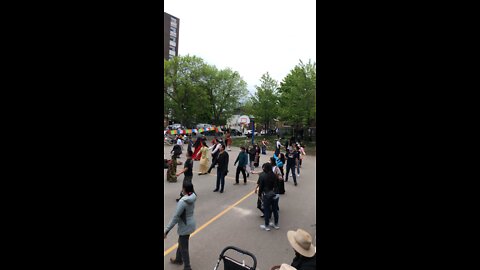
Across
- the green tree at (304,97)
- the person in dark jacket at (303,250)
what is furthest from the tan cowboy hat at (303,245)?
the green tree at (304,97)

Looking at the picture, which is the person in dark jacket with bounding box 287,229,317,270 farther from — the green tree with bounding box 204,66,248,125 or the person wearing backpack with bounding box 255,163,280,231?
the green tree with bounding box 204,66,248,125

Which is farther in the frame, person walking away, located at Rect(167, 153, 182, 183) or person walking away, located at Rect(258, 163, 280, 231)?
person walking away, located at Rect(167, 153, 182, 183)

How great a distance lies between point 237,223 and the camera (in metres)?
5.90

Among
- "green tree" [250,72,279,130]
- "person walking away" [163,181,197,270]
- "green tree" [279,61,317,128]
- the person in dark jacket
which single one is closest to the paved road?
"person walking away" [163,181,197,270]

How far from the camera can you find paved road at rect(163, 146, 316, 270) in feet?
14.7

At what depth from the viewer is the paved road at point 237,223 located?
14.7ft

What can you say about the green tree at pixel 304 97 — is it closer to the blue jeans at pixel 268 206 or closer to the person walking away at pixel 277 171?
the person walking away at pixel 277 171

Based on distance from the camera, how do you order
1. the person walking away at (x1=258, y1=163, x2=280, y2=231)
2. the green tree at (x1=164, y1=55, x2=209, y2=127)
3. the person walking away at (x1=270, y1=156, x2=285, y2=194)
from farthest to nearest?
the green tree at (x1=164, y1=55, x2=209, y2=127)
the person walking away at (x1=270, y1=156, x2=285, y2=194)
the person walking away at (x1=258, y1=163, x2=280, y2=231)

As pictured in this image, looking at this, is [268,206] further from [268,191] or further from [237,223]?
[237,223]

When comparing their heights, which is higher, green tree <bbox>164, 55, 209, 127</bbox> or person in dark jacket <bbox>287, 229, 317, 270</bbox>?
green tree <bbox>164, 55, 209, 127</bbox>

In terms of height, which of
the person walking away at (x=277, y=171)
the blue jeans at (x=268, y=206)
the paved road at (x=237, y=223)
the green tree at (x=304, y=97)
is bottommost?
the paved road at (x=237, y=223)
